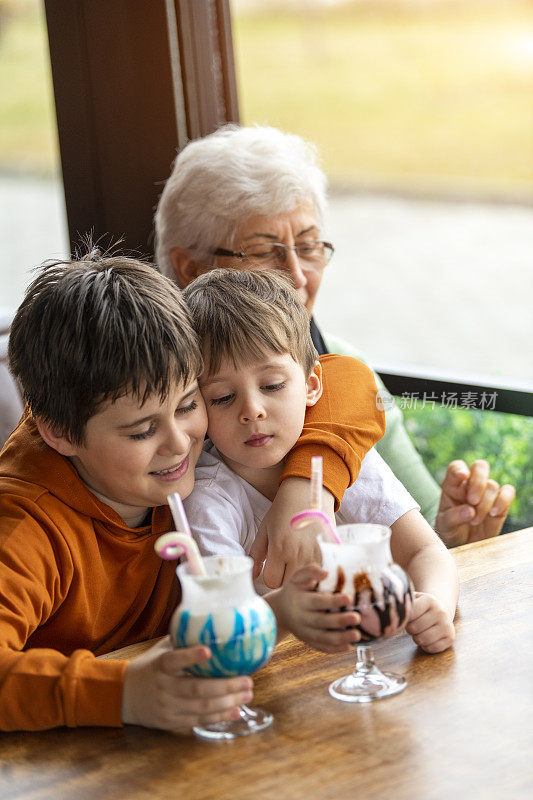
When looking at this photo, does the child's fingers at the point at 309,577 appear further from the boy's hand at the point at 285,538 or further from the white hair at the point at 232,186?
the white hair at the point at 232,186

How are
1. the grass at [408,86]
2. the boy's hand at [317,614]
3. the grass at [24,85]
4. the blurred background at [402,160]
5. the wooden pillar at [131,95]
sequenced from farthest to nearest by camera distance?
the grass at [408,86] < the blurred background at [402,160] < the grass at [24,85] < the wooden pillar at [131,95] < the boy's hand at [317,614]

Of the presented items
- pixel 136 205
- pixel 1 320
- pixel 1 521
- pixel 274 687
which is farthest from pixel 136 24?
pixel 274 687

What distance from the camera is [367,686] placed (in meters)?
1.05

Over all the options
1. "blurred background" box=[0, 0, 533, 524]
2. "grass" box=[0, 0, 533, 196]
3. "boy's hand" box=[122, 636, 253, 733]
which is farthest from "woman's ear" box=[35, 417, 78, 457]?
"grass" box=[0, 0, 533, 196]

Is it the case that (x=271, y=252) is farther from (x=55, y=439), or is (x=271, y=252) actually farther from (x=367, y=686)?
(x=367, y=686)

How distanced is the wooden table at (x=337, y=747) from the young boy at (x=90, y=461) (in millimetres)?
84

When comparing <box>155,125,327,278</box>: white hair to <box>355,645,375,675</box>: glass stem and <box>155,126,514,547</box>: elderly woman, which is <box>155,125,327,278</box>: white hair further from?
<box>355,645,375,675</box>: glass stem

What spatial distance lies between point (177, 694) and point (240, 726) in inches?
3.6

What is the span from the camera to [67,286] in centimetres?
124

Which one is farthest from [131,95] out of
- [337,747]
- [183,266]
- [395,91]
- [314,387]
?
[395,91]

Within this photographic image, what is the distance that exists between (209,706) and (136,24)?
185 cm

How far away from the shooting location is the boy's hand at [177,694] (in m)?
0.94

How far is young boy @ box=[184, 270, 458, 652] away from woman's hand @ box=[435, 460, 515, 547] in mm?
444

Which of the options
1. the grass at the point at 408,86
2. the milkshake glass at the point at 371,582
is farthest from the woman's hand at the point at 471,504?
the grass at the point at 408,86
